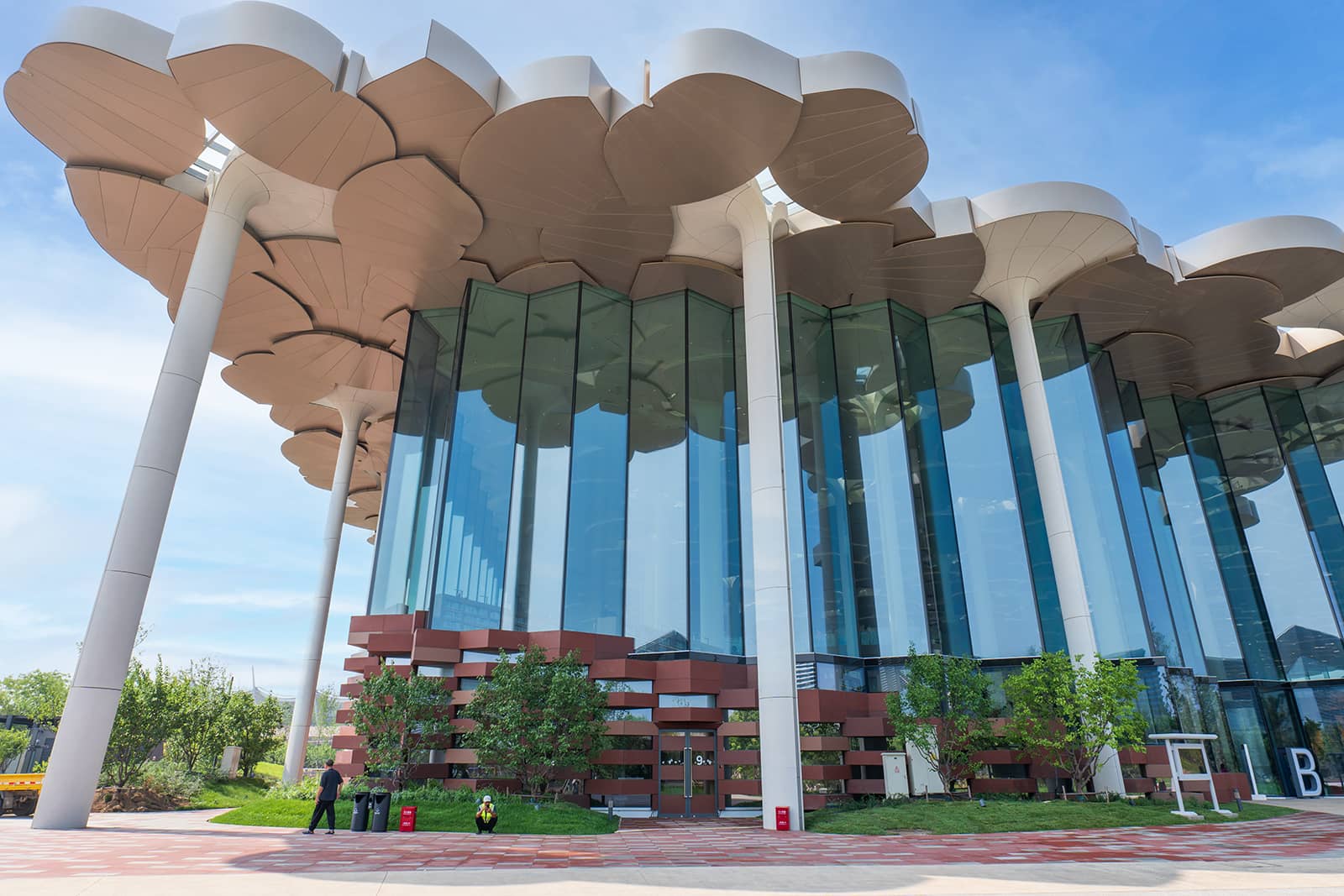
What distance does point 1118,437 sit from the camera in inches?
1206

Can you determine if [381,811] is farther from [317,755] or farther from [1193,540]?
[1193,540]

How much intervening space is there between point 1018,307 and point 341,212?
20752mm

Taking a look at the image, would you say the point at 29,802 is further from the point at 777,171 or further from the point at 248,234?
the point at 777,171

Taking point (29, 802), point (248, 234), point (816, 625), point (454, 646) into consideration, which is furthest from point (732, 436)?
point (29, 802)

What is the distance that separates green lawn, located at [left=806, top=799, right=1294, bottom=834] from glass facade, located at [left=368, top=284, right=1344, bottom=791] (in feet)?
16.9

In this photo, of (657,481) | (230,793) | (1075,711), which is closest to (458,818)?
(657,481)

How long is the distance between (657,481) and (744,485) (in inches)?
108

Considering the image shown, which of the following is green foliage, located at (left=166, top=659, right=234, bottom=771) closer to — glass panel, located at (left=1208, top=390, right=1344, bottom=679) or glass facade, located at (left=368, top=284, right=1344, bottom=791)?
glass facade, located at (left=368, top=284, right=1344, bottom=791)

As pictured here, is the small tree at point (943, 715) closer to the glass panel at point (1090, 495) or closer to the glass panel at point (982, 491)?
the glass panel at point (982, 491)

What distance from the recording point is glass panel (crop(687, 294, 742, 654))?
22.6 m

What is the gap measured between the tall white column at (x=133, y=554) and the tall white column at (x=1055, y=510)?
22.3m

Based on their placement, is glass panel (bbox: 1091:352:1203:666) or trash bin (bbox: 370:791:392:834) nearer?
trash bin (bbox: 370:791:392:834)

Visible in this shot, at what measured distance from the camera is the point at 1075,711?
18.9m

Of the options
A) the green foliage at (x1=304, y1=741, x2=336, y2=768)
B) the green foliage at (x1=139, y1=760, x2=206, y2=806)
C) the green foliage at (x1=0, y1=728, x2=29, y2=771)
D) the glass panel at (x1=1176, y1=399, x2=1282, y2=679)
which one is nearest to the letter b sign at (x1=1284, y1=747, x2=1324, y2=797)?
the glass panel at (x1=1176, y1=399, x2=1282, y2=679)
